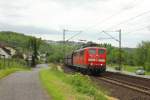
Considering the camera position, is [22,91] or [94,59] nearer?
[22,91]

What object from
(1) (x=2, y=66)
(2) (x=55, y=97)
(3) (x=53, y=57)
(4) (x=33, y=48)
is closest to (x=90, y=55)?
(1) (x=2, y=66)

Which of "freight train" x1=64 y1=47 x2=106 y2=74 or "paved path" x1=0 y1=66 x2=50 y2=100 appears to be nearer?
"paved path" x1=0 y1=66 x2=50 y2=100

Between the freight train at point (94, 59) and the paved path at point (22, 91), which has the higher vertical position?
the freight train at point (94, 59)

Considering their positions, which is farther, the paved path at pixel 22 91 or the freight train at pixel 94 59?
the freight train at pixel 94 59

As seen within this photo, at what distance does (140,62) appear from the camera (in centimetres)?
16238

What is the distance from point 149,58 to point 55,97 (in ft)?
430

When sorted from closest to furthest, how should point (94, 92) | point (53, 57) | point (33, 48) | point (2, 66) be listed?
1. point (94, 92)
2. point (2, 66)
3. point (33, 48)
4. point (53, 57)

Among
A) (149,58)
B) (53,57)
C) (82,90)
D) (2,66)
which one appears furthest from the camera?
(53,57)

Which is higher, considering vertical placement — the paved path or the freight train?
the freight train

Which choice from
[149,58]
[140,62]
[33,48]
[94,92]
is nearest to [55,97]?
[94,92]

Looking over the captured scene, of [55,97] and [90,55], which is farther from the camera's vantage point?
[90,55]

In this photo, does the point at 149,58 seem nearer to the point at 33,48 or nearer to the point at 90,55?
the point at 33,48

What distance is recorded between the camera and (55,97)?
1675 centimetres

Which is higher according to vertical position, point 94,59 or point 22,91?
point 94,59
